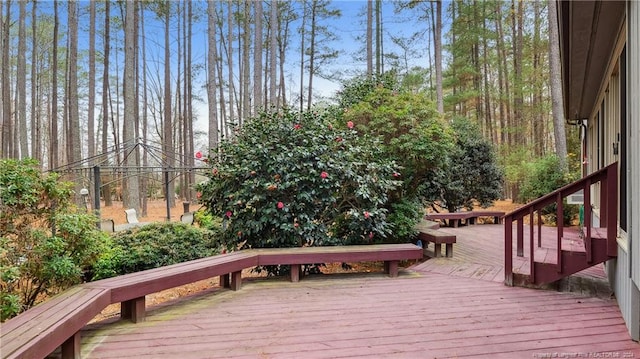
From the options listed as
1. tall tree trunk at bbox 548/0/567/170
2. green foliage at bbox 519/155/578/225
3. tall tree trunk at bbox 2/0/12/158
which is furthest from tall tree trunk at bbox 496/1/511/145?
tall tree trunk at bbox 2/0/12/158

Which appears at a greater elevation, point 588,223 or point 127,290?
point 588,223

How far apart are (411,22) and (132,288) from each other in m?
17.8

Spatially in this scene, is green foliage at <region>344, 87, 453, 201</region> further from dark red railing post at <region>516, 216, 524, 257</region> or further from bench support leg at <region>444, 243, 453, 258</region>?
dark red railing post at <region>516, 216, 524, 257</region>

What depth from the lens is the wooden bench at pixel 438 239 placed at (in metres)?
5.30

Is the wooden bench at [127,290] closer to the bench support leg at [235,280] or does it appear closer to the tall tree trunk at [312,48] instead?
the bench support leg at [235,280]

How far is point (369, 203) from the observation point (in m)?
4.97

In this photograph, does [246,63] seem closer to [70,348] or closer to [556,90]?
[556,90]

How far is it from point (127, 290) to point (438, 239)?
4.12 metres

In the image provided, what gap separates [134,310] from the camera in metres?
2.96

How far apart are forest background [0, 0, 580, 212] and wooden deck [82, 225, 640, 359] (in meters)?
9.37

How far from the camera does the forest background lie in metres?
13.7

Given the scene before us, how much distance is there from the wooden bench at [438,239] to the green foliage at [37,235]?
14.3 ft

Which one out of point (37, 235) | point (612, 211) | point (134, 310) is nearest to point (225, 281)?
point (134, 310)

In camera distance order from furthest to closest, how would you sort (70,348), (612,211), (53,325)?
1. (612,211)
2. (70,348)
3. (53,325)
